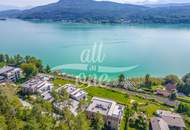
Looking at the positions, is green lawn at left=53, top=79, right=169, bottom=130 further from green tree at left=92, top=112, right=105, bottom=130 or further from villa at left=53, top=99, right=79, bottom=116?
green tree at left=92, top=112, right=105, bottom=130

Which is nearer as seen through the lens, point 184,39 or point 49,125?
point 49,125

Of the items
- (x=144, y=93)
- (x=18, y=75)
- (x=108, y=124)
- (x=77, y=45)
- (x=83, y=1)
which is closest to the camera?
(x=108, y=124)

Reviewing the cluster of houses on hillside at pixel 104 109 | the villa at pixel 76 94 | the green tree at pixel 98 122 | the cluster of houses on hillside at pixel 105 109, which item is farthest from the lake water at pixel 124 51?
the green tree at pixel 98 122

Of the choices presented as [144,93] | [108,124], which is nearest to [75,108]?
[108,124]

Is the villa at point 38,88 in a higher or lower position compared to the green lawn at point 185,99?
higher

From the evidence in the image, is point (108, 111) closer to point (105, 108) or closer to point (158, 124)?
point (105, 108)

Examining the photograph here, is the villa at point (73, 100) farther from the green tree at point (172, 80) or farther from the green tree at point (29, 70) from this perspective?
the green tree at point (172, 80)

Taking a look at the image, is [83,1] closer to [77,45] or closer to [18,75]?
[77,45]
